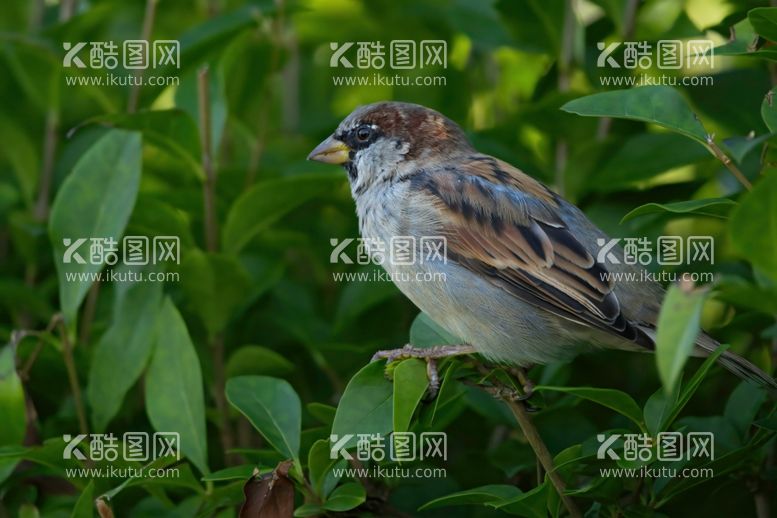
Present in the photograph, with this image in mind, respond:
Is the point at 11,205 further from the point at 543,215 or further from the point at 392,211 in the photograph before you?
the point at 543,215

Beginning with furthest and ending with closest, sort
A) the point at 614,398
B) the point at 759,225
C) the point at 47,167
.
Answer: the point at 47,167 → the point at 614,398 → the point at 759,225

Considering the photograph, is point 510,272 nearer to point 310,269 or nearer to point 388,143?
point 388,143

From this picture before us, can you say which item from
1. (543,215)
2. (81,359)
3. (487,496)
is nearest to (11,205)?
(81,359)

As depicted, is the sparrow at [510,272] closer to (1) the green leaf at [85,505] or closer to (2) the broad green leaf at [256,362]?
(2) the broad green leaf at [256,362]

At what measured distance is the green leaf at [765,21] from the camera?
178cm

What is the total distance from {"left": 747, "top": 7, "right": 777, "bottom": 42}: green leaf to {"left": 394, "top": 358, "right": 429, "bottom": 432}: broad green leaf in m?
0.88

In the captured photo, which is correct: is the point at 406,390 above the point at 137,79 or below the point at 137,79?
below

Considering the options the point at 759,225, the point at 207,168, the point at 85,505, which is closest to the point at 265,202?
the point at 207,168

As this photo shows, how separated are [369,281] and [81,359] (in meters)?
0.74

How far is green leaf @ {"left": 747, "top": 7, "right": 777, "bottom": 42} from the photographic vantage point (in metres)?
1.78

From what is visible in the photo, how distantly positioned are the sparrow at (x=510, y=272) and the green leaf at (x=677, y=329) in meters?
0.94

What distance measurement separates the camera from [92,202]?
2363mm

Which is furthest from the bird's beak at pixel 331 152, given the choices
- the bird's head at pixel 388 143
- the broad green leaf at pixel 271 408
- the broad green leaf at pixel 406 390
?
the broad green leaf at pixel 406 390

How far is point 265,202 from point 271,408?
63 cm
